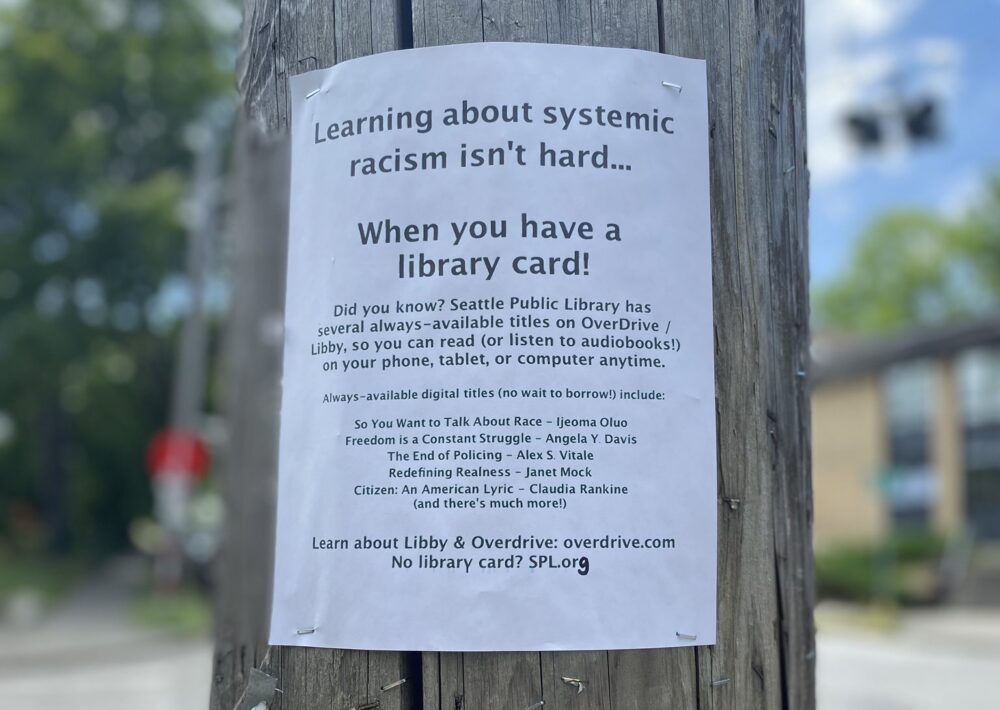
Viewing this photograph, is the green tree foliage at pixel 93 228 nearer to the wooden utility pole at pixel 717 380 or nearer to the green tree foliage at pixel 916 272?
the wooden utility pole at pixel 717 380

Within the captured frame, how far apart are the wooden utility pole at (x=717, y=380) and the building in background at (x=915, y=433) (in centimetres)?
2541

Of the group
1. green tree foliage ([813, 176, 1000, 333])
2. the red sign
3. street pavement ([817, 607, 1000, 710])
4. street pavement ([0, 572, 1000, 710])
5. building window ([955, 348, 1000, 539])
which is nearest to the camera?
street pavement ([817, 607, 1000, 710])

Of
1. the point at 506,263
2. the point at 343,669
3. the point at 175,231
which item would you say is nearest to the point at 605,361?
the point at 506,263

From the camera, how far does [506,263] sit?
146cm

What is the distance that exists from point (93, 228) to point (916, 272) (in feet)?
169

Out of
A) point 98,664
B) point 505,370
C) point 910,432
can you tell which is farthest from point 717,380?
point 910,432

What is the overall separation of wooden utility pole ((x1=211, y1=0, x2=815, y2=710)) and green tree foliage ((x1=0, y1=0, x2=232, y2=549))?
27846 mm

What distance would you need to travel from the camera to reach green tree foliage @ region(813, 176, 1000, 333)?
61906 millimetres

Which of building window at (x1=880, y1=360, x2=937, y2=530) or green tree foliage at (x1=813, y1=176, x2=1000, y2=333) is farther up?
green tree foliage at (x1=813, y1=176, x2=1000, y2=333)

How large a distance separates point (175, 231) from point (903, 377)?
19521 millimetres

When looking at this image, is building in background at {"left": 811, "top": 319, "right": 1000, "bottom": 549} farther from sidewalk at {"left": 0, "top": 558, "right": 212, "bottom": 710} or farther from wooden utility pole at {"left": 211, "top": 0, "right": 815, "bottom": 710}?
wooden utility pole at {"left": 211, "top": 0, "right": 815, "bottom": 710}

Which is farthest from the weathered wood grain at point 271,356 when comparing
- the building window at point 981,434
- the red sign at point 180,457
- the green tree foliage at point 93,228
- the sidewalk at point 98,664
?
the building window at point 981,434

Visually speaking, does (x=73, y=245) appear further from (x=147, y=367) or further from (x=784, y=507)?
(x=784, y=507)

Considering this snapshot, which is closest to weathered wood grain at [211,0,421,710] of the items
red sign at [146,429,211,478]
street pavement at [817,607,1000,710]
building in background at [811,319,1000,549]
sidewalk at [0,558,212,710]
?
sidewalk at [0,558,212,710]
